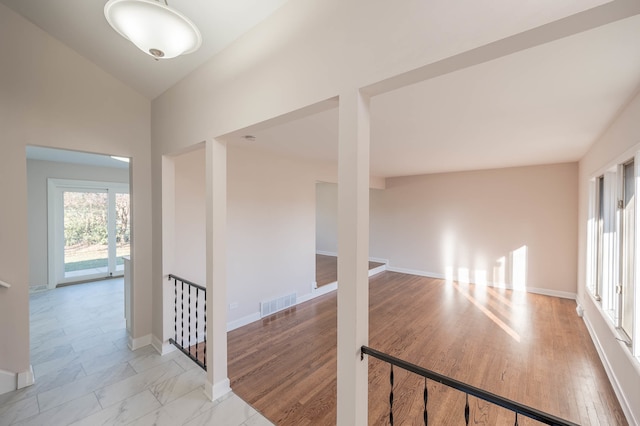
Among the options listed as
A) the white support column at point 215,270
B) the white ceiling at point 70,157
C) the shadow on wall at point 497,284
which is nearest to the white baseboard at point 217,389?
the white support column at point 215,270

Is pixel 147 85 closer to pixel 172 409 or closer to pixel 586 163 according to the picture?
pixel 172 409

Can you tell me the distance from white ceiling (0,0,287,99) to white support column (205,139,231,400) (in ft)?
2.86

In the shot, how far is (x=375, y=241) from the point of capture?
739cm

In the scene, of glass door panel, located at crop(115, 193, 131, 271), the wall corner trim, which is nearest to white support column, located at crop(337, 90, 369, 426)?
the wall corner trim

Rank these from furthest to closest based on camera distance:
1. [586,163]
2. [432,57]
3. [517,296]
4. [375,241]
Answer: [375,241]
[517,296]
[586,163]
[432,57]

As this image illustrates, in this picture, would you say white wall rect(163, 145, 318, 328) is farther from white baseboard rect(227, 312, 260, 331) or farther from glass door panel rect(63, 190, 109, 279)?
glass door panel rect(63, 190, 109, 279)

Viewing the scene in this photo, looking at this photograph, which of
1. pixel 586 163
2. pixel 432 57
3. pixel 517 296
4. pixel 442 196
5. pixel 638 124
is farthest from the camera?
pixel 442 196

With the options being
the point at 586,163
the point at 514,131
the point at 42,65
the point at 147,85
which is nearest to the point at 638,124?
the point at 514,131

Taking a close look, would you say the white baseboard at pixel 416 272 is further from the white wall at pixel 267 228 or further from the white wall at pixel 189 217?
the white wall at pixel 189 217

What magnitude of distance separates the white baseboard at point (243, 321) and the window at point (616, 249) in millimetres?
4092

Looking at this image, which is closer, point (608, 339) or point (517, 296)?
point (608, 339)

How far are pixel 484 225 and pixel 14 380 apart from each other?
7422 mm

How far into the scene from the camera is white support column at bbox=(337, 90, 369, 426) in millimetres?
1300

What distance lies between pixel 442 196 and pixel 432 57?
5.78 meters
